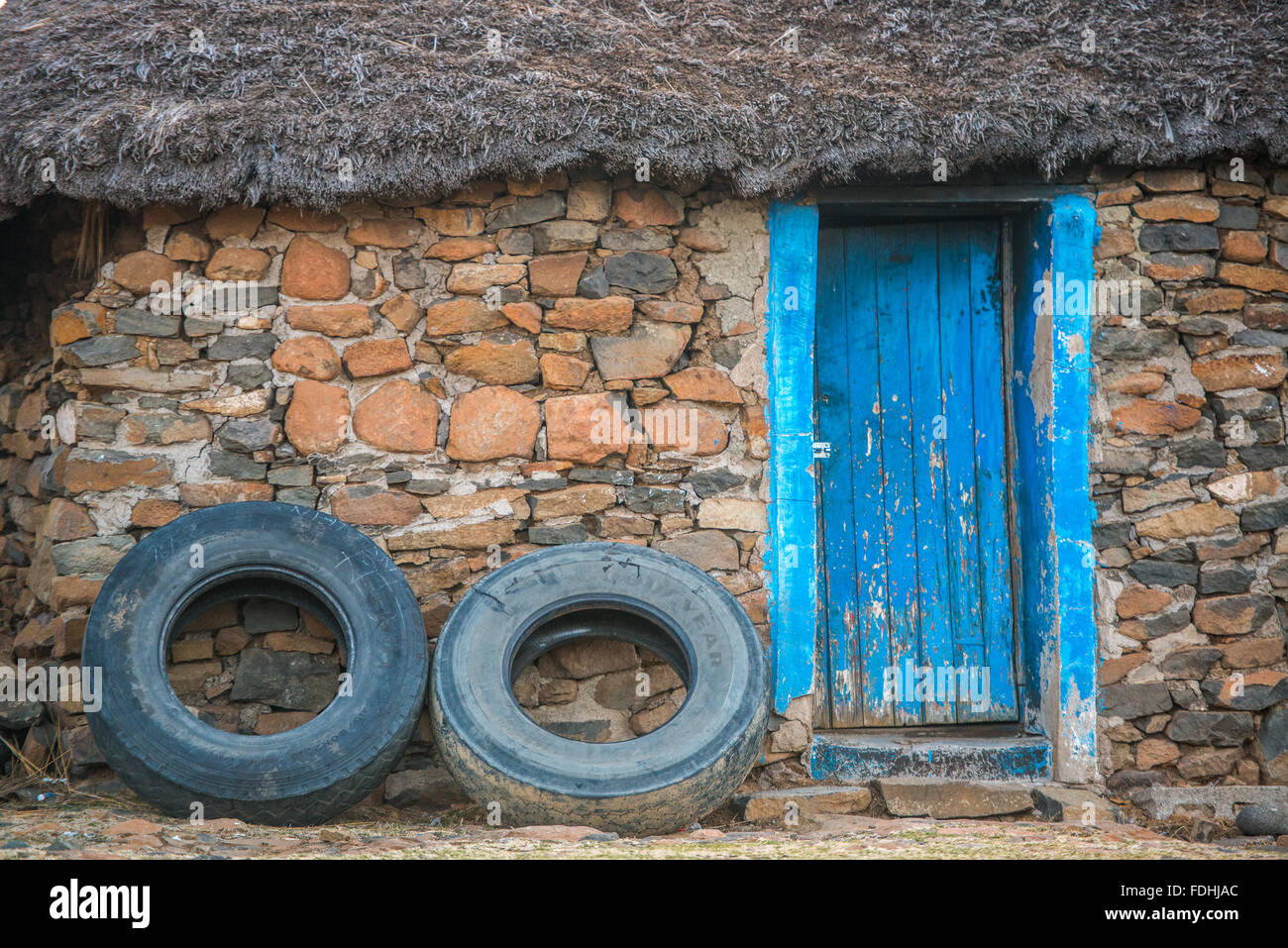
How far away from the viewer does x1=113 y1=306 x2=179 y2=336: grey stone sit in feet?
12.9

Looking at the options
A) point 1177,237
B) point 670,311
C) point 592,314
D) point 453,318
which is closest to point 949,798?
point 670,311

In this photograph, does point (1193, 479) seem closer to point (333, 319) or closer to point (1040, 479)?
point (1040, 479)

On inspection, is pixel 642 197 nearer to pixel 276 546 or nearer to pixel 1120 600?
pixel 276 546

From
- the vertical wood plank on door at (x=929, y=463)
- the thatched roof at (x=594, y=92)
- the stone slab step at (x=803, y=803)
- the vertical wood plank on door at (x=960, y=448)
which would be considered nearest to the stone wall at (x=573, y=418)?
the stone slab step at (x=803, y=803)

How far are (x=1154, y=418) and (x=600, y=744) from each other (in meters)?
2.48

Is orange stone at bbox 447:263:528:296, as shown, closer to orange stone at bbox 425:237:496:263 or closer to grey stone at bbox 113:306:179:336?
orange stone at bbox 425:237:496:263

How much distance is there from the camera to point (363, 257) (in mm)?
4020

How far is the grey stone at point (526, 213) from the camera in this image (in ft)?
13.3

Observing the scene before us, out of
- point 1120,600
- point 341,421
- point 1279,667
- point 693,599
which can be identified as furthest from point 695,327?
point 1279,667

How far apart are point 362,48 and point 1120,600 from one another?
3587mm

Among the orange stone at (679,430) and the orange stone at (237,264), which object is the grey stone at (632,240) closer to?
the orange stone at (679,430)

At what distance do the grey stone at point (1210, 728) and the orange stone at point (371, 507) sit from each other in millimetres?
2966

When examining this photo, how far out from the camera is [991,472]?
4426 mm

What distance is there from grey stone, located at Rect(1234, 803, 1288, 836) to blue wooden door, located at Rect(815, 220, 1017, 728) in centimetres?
87
